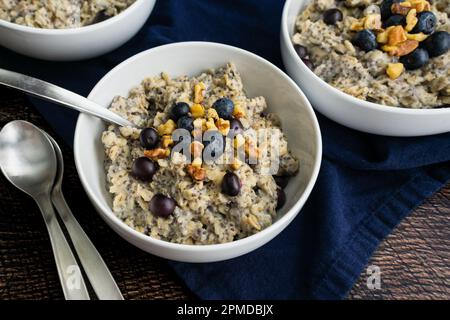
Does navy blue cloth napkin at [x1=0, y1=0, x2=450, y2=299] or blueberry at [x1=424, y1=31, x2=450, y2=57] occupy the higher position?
blueberry at [x1=424, y1=31, x2=450, y2=57]

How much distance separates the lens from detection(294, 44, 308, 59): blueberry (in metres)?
1.71

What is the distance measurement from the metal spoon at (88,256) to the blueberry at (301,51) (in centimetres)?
83

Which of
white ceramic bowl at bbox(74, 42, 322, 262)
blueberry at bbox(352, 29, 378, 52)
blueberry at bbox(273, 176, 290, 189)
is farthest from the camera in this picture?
blueberry at bbox(352, 29, 378, 52)

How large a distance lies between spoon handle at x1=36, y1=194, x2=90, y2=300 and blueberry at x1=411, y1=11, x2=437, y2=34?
47.4 inches

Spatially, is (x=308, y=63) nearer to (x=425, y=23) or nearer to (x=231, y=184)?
(x=425, y=23)

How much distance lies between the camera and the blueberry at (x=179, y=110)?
149 centimetres

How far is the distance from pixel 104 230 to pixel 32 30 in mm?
634

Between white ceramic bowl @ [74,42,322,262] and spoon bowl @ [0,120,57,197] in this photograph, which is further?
spoon bowl @ [0,120,57,197]

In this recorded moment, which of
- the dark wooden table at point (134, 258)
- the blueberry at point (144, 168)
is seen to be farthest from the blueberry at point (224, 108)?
the dark wooden table at point (134, 258)

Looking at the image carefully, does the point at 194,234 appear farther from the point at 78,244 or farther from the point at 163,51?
the point at 163,51

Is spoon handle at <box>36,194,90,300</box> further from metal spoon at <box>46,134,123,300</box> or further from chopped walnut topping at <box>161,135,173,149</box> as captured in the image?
chopped walnut topping at <box>161,135,173,149</box>

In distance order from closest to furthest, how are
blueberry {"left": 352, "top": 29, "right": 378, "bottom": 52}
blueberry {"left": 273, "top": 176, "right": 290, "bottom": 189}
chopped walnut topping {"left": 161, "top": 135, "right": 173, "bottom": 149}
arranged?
chopped walnut topping {"left": 161, "top": 135, "right": 173, "bottom": 149} < blueberry {"left": 273, "top": 176, "right": 290, "bottom": 189} < blueberry {"left": 352, "top": 29, "right": 378, "bottom": 52}
